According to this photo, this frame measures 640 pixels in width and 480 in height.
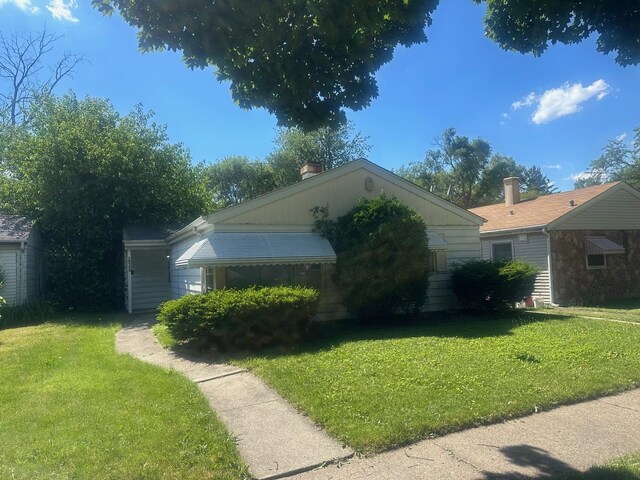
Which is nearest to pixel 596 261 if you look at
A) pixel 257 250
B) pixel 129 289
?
pixel 257 250

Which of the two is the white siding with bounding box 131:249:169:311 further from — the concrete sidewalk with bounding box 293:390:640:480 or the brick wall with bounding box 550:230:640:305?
the concrete sidewalk with bounding box 293:390:640:480

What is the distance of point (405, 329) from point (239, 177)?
107 ft

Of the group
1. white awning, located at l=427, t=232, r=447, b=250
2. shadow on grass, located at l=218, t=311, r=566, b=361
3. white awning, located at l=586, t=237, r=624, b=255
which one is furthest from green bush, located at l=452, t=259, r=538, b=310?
white awning, located at l=586, t=237, r=624, b=255

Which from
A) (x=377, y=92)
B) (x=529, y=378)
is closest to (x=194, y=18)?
(x=377, y=92)

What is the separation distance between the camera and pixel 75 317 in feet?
52.2

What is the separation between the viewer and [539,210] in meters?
18.3

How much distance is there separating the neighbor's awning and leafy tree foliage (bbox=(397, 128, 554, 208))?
101ft

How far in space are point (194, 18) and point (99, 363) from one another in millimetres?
6011

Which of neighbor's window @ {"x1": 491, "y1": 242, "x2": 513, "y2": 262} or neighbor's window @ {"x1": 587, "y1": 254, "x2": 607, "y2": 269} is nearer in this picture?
neighbor's window @ {"x1": 587, "y1": 254, "x2": 607, "y2": 269}

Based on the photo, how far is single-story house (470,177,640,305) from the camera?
1631cm

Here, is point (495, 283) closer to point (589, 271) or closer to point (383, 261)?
point (383, 261)

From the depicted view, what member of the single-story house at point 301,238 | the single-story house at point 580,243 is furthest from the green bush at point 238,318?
the single-story house at point 580,243

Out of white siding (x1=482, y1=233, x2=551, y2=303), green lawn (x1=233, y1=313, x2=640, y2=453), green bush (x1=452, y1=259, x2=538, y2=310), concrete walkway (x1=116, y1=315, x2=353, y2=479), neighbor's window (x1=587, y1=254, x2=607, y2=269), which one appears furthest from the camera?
neighbor's window (x1=587, y1=254, x2=607, y2=269)

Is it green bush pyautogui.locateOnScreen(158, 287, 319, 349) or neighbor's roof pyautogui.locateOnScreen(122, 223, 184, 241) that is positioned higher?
neighbor's roof pyautogui.locateOnScreen(122, 223, 184, 241)
